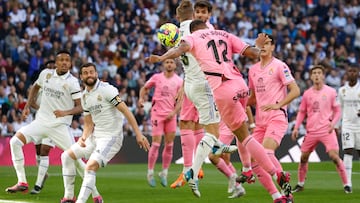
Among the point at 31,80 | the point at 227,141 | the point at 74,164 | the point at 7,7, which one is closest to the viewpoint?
the point at 74,164

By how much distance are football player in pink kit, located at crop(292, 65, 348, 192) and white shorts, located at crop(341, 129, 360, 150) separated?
2.18 ft

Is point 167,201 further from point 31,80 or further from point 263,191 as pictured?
point 31,80

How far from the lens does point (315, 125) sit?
675 inches

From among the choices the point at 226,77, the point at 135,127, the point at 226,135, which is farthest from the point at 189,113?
the point at 135,127

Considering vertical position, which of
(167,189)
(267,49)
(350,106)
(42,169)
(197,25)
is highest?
(197,25)

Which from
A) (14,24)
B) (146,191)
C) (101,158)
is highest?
(14,24)

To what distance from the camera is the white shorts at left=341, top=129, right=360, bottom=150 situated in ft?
58.5

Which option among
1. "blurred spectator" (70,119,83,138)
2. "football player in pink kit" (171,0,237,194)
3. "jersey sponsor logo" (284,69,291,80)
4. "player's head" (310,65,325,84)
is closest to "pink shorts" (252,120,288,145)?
"jersey sponsor logo" (284,69,291,80)

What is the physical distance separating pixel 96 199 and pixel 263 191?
13.3ft

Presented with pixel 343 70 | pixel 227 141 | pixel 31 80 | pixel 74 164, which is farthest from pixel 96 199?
pixel 343 70

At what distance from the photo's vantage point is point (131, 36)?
105 feet

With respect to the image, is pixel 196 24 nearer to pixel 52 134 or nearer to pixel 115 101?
pixel 115 101

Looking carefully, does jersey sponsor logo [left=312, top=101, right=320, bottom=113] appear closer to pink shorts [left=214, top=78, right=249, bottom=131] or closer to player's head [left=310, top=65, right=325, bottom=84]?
→ player's head [left=310, top=65, right=325, bottom=84]

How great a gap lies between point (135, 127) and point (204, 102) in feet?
6.11
